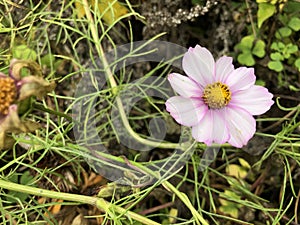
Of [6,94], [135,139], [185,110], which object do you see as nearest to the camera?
[6,94]

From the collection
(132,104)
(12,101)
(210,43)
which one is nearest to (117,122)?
(132,104)

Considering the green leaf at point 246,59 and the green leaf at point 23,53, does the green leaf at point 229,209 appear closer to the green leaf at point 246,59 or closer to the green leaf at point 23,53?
the green leaf at point 246,59

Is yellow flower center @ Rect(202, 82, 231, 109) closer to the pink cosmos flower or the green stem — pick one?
the pink cosmos flower

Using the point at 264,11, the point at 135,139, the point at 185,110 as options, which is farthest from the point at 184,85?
the point at 264,11

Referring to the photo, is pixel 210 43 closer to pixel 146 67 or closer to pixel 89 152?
A: pixel 146 67

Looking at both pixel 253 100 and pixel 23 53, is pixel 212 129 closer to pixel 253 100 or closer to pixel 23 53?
pixel 253 100

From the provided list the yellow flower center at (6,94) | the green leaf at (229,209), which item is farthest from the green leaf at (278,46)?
the yellow flower center at (6,94)
